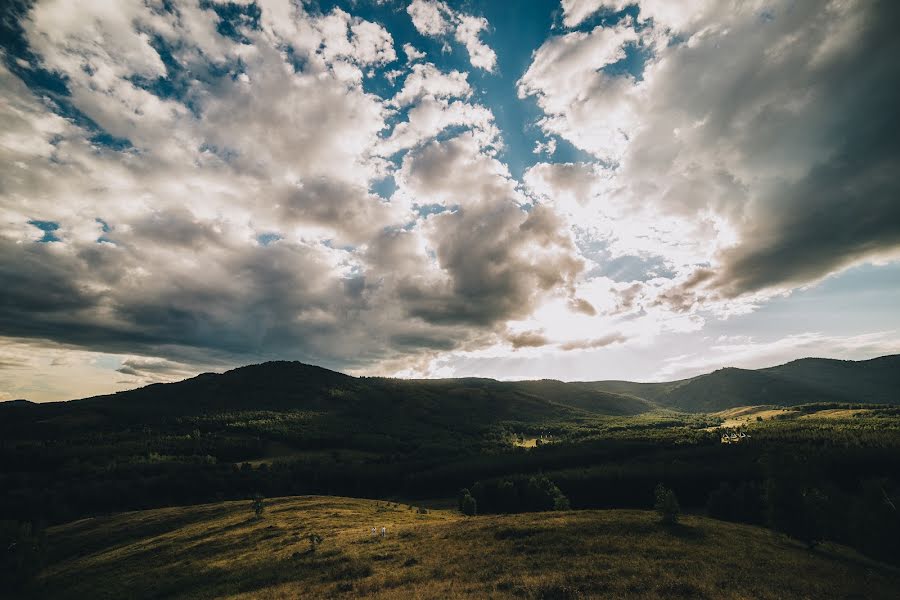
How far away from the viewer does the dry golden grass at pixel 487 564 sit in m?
36.3

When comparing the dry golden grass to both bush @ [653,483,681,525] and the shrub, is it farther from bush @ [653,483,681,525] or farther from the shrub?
the shrub

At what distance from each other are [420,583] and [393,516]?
183 ft

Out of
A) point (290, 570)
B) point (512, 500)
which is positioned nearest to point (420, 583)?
point (290, 570)

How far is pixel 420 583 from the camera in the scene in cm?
3912

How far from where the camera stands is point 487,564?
42906mm

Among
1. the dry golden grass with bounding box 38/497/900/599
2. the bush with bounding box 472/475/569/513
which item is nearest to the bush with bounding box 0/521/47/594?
the dry golden grass with bounding box 38/497/900/599

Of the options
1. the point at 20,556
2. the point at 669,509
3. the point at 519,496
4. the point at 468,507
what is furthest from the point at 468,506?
the point at 20,556

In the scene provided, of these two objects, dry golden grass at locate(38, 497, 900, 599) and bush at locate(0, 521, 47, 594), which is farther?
bush at locate(0, 521, 47, 594)

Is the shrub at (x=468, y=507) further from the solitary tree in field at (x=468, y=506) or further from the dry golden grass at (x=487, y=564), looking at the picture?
the dry golden grass at (x=487, y=564)

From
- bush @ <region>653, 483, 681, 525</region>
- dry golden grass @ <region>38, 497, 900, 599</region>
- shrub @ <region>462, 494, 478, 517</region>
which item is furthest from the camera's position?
shrub @ <region>462, 494, 478, 517</region>

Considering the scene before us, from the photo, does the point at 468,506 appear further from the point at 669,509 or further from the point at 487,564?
the point at 487,564

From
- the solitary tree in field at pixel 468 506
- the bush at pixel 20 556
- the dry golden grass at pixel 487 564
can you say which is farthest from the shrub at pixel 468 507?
the bush at pixel 20 556

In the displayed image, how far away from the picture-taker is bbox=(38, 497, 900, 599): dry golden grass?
36281 mm

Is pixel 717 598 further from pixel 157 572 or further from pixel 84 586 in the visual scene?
pixel 84 586
